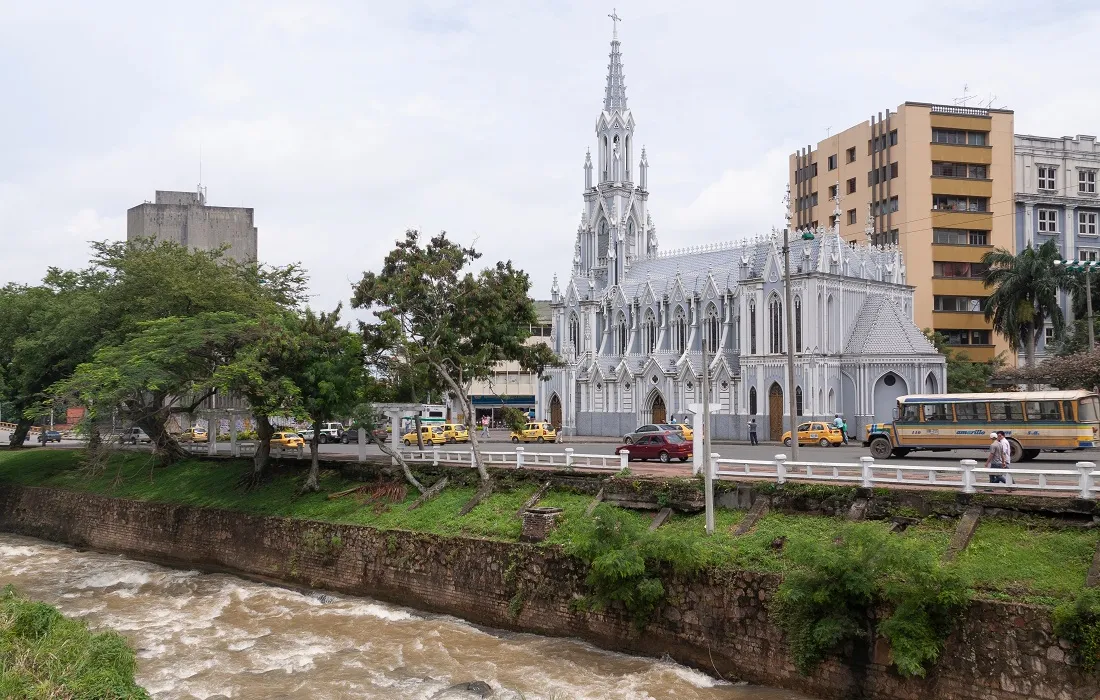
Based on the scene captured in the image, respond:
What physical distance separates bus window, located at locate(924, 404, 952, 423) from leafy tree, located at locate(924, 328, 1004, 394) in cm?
2917

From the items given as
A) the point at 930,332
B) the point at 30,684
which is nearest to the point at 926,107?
Result: the point at 930,332

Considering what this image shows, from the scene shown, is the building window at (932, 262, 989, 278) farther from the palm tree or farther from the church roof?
the church roof

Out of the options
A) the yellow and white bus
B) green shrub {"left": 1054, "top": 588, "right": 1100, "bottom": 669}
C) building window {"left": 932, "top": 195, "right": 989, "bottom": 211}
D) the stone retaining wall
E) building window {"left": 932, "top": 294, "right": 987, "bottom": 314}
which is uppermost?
building window {"left": 932, "top": 195, "right": 989, "bottom": 211}

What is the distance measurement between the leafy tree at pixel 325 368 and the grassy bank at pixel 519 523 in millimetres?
2937

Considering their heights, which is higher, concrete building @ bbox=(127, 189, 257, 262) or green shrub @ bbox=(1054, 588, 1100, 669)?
concrete building @ bbox=(127, 189, 257, 262)

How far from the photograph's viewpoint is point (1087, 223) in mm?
65438

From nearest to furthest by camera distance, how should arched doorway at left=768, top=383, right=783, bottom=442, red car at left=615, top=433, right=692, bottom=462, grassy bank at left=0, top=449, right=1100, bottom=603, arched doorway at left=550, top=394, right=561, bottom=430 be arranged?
grassy bank at left=0, top=449, right=1100, bottom=603 → red car at left=615, top=433, right=692, bottom=462 → arched doorway at left=768, top=383, right=783, bottom=442 → arched doorway at left=550, top=394, right=561, bottom=430

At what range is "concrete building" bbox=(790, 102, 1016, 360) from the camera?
64.1 m

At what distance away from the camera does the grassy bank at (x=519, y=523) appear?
54.5 feet

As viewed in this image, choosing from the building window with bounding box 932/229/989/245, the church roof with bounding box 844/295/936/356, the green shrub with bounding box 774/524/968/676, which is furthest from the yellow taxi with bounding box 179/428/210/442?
the building window with bounding box 932/229/989/245

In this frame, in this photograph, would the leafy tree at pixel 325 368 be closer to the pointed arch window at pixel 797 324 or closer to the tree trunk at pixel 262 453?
the tree trunk at pixel 262 453

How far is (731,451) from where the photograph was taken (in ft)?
138

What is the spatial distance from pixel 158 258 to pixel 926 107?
4954 centimetres

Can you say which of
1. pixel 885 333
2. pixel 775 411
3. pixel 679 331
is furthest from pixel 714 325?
pixel 885 333
